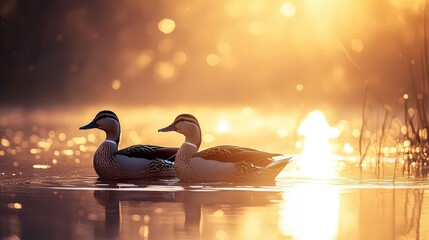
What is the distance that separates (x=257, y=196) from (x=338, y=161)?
28.3 feet

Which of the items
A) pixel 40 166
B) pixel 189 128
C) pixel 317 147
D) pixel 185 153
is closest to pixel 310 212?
pixel 185 153

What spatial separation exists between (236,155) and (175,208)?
4.63 metres

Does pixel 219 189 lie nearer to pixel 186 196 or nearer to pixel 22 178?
pixel 186 196

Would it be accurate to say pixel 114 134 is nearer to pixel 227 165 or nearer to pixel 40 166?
pixel 40 166

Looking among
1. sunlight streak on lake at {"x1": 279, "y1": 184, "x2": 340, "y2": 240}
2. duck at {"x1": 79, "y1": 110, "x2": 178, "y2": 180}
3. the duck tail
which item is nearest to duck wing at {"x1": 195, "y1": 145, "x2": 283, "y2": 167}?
the duck tail

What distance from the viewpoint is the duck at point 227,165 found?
17.7 m

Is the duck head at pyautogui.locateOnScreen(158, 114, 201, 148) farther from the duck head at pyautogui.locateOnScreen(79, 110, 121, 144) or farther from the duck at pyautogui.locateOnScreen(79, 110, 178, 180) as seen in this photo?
the duck head at pyautogui.locateOnScreen(79, 110, 121, 144)

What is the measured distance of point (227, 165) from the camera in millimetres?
17766

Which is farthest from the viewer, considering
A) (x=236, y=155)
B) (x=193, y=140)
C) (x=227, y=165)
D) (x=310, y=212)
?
(x=193, y=140)

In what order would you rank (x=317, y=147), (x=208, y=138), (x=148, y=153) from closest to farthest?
(x=148, y=153) < (x=317, y=147) < (x=208, y=138)

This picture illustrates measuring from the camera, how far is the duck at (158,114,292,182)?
698 inches

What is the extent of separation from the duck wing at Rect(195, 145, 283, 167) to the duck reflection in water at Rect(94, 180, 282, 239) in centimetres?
80

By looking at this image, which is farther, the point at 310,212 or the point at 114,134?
the point at 114,134

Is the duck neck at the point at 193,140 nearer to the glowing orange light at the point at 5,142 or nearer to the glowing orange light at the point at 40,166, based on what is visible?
the glowing orange light at the point at 40,166
